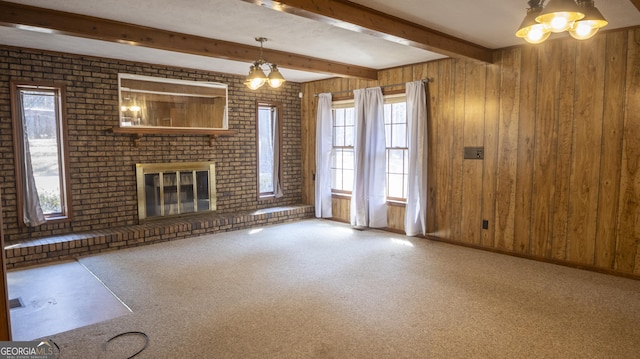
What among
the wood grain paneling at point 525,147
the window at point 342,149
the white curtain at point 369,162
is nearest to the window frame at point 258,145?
the window at point 342,149

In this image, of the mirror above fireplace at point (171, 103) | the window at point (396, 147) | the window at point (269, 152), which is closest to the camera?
the mirror above fireplace at point (171, 103)

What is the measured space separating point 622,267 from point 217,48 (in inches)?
195

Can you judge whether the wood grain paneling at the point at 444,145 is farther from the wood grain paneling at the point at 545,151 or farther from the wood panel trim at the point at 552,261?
the wood grain paneling at the point at 545,151

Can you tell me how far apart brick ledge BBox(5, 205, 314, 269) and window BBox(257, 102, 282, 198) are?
0.43m

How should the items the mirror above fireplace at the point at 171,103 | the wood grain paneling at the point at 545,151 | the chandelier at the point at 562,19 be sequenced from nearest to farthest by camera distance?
the chandelier at the point at 562,19 → the wood grain paneling at the point at 545,151 → the mirror above fireplace at the point at 171,103

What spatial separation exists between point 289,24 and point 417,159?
108 inches

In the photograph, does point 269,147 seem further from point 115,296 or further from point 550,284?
point 550,284

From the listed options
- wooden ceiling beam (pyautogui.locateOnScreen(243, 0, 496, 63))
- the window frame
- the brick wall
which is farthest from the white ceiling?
the window frame

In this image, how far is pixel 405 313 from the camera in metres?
3.23

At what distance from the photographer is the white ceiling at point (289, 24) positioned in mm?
3338

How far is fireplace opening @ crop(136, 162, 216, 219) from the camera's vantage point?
226 inches

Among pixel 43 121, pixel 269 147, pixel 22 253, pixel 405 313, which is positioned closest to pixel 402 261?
pixel 405 313

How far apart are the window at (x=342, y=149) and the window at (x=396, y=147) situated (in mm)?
782

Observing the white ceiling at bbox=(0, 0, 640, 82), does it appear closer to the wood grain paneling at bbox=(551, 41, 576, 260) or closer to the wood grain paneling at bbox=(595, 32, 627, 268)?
the wood grain paneling at bbox=(595, 32, 627, 268)
